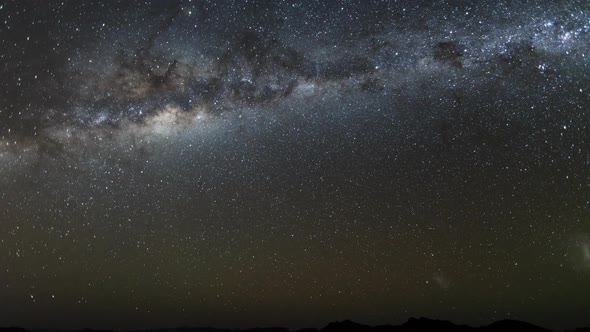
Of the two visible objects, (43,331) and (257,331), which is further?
(43,331)

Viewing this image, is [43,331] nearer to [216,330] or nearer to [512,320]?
[216,330]

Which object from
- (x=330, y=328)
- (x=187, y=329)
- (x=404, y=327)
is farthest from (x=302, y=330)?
(x=187, y=329)

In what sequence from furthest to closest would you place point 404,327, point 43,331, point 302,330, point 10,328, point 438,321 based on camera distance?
point 43,331, point 10,328, point 302,330, point 438,321, point 404,327

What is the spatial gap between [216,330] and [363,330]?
187 feet

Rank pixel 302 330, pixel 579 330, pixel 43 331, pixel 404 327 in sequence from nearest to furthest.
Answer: pixel 579 330 → pixel 404 327 → pixel 302 330 → pixel 43 331

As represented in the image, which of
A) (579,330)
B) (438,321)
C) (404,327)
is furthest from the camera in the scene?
(438,321)

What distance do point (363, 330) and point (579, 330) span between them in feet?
71.9

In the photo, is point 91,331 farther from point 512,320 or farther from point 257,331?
A: point 512,320

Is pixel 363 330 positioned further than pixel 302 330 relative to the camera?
No

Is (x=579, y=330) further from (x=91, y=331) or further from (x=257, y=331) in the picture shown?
(x=91, y=331)

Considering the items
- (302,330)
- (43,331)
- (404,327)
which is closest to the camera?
(404,327)

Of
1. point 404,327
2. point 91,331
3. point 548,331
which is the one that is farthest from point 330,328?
point 91,331

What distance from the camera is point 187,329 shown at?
114m

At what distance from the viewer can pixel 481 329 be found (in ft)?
216
